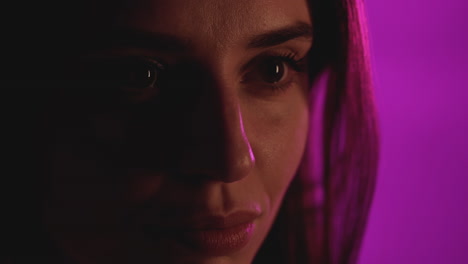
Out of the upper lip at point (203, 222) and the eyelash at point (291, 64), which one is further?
the eyelash at point (291, 64)

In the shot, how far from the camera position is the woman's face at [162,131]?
0.75 metres

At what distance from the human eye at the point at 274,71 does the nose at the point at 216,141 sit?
0.36ft

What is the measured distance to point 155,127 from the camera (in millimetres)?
786

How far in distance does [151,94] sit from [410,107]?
0.89m

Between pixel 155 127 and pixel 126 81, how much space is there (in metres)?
0.10

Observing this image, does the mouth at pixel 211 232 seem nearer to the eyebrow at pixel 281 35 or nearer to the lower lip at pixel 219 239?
the lower lip at pixel 219 239

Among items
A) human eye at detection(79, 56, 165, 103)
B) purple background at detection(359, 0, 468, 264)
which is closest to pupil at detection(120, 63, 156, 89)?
human eye at detection(79, 56, 165, 103)

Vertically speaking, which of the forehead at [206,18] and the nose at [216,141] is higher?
the forehead at [206,18]

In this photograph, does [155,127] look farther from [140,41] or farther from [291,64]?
[291,64]

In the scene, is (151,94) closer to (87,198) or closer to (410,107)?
(87,198)

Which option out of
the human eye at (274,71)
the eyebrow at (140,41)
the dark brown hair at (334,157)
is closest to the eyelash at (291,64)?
the human eye at (274,71)

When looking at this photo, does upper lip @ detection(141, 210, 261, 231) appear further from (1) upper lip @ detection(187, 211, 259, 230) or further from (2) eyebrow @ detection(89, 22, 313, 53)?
(2) eyebrow @ detection(89, 22, 313, 53)

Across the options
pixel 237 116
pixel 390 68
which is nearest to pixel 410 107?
pixel 390 68

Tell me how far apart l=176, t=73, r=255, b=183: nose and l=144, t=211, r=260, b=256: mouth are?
0.09 meters
